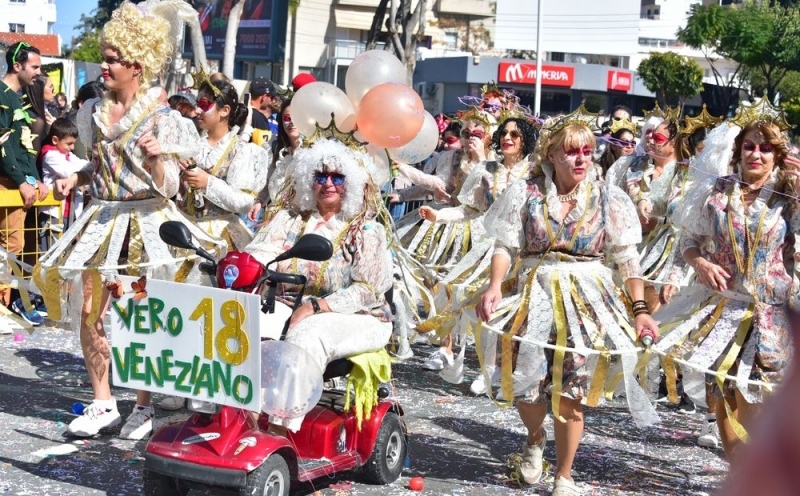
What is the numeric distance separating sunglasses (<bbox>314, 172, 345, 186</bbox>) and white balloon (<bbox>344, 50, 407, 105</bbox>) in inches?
77.8

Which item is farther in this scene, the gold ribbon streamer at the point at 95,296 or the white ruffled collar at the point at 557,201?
the gold ribbon streamer at the point at 95,296

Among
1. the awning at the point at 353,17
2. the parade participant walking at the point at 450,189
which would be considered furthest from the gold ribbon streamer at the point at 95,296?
the awning at the point at 353,17

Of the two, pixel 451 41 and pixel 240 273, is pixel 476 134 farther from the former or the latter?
pixel 451 41

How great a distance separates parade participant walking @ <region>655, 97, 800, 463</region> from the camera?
16.2 feet

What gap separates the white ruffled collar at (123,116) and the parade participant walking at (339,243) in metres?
1.01

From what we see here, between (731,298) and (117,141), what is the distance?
10.2 ft

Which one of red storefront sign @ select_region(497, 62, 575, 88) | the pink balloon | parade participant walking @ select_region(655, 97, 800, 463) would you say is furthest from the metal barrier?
red storefront sign @ select_region(497, 62, 575, 88)

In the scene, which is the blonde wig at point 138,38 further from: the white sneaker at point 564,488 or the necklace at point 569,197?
the white sneaker at point 564,488

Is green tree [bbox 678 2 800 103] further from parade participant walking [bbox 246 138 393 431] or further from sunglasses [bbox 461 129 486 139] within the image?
parade participant walking [bbox 246 138 393 431]

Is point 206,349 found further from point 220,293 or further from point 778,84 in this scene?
point 778,84

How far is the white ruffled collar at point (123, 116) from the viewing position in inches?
229

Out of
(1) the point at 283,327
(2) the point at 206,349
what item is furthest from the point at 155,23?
(2) the point at 206,349

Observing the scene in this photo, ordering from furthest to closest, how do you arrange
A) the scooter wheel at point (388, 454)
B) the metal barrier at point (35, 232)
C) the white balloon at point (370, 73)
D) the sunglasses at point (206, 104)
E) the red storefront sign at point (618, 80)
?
the red storefront sign at point (618, 80), the metal barrier at point (35, 232), the white balloon at point (370, 73), the sunglasses at point (206, 104), the scooter wheel at point (388, 454)

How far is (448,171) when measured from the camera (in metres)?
9.02
